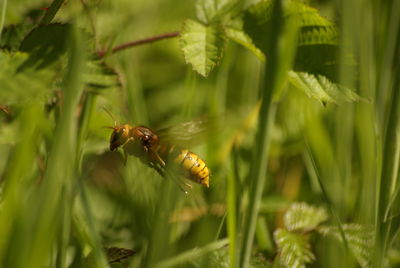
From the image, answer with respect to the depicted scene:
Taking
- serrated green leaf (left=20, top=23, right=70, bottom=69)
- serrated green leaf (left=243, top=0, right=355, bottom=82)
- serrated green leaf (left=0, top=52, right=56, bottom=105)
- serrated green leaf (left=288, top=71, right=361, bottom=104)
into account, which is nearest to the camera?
serrated green leaf (left=0, top=52, right=56, bottom=105)

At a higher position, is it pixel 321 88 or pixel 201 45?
pixel 201 45

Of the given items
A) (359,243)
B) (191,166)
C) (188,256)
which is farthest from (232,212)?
(359,243)

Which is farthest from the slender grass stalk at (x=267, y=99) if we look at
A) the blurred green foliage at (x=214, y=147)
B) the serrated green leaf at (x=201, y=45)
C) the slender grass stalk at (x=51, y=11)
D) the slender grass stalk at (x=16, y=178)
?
the slender grass stalk at (x=51, y=11)

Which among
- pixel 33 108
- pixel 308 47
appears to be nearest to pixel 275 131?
pixel 308 47

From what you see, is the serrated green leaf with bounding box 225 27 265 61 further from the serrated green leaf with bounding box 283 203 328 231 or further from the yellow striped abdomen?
the serrated green leaf with bounding box 283 203 328 231

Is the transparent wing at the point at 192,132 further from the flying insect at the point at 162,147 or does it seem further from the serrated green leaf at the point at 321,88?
the serrated green leaf at the point at 321,88

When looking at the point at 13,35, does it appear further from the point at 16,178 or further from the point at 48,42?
the point at 16,178

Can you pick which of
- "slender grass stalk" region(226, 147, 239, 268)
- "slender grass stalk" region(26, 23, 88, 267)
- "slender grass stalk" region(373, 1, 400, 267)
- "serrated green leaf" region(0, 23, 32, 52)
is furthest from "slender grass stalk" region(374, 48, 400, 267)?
"serrated green leaf" region(0, 23, 32, 52)
